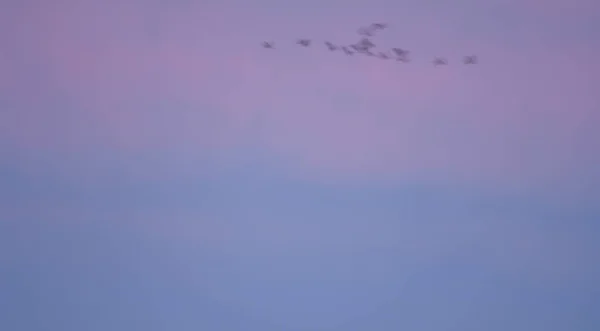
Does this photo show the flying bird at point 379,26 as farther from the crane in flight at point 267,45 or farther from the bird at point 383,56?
the crane in flight at point 267,45

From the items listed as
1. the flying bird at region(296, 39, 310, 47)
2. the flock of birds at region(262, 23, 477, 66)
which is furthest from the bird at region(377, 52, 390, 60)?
the flying bird at region(296, 39, 310, 47)

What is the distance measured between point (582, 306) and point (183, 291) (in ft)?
2.80

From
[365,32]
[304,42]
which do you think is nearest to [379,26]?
[365,32]

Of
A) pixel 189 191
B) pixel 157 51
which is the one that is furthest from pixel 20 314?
pixel 157 51

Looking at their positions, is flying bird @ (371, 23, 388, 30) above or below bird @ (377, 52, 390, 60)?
above

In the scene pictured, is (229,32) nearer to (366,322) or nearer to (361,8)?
(361,8)

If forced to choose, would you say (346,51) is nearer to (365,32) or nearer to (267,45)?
(365,32)

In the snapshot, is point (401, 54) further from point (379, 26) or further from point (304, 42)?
point (304, 42)

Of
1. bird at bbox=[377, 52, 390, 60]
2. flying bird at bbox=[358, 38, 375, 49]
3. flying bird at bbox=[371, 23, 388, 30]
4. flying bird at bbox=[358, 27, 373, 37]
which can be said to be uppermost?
flying bird at bbox=[371, 23, 388, 30]

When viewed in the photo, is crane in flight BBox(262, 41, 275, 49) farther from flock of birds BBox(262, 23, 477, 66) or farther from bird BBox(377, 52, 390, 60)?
bird BBox(377, 52, 390, 60)

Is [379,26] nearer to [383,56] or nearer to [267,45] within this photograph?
[383,56]

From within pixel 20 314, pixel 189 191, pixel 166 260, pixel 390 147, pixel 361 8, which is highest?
pixel 361 8

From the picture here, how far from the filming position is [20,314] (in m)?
1.19

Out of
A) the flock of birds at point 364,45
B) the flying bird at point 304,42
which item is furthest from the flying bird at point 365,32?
the flying bird at point 304,42
